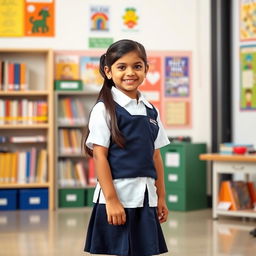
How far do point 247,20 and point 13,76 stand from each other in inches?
93.3

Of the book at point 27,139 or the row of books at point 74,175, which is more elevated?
the book at point 27,139

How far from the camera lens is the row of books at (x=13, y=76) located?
6453 mm

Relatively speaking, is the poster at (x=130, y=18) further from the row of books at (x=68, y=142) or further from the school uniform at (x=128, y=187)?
the school uniform at (x=128, y=187)

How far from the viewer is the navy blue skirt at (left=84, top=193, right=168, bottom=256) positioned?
2.17 m

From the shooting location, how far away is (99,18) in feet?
22.2

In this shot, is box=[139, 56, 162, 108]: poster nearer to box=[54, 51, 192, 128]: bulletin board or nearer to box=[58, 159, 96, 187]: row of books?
box=[54, 51, 192, 128]: bulletin board

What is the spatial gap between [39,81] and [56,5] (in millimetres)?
805

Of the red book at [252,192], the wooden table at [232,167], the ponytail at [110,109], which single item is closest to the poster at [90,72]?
the wooden table at [232,167]

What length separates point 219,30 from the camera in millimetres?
6562

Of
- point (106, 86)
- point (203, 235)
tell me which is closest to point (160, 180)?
point (106, 86)

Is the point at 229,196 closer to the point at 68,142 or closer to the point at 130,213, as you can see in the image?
the point at 68,142

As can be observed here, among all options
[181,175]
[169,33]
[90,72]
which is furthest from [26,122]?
[169,33]

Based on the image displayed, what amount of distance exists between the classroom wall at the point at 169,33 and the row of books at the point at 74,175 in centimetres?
95

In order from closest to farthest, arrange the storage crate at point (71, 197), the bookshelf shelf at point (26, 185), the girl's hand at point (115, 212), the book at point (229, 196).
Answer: the girl's hand at point (115, 212) → the book at point (229, 196) → the bookshelf shelf at point (26, 185) → the storage crate at point (71, 197)
